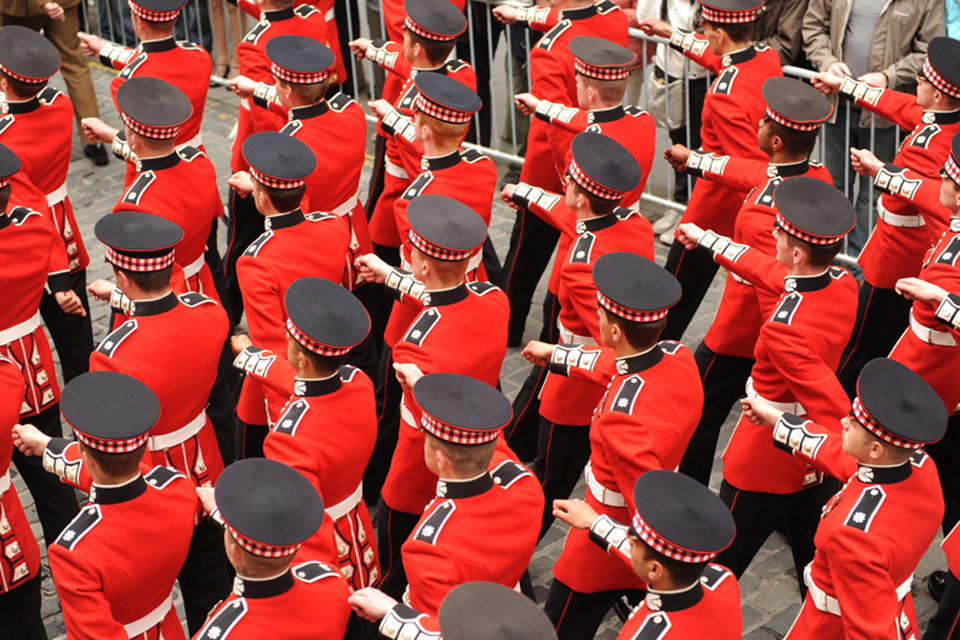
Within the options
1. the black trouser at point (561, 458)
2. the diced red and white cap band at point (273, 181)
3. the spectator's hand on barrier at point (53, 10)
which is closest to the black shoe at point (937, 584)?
the black trouser at point (561, 458)

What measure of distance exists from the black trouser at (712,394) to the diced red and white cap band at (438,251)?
1.61 m

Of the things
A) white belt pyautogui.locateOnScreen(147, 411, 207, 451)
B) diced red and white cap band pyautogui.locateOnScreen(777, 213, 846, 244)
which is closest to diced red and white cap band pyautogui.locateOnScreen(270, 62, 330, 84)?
white belt pyautogui.locateOnScreen(147, 411, 207, 451)

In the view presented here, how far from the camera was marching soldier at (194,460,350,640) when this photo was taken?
4.20 meters

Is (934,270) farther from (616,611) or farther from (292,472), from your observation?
(292,472)

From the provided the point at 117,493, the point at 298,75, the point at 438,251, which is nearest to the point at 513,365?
the point at 298,75

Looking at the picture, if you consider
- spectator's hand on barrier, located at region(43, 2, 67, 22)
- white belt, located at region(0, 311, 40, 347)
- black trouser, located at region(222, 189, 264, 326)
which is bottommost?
black trouser, located at region(222, 189, 264, 326)

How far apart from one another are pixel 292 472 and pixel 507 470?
84 cm

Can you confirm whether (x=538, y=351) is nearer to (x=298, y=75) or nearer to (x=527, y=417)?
(x=527, y=417)

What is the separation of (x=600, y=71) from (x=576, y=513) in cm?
289

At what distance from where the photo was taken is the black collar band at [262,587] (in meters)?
4.25

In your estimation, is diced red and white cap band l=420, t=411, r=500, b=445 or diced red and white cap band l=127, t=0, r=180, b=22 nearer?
diced red and white cap band l=420, t=411, r=500, b=445

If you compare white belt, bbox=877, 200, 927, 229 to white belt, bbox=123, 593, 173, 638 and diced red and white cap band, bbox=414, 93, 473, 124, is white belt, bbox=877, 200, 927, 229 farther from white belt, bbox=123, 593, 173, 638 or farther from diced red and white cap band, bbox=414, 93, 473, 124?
white belt, bbox=123, 593, 173, 638

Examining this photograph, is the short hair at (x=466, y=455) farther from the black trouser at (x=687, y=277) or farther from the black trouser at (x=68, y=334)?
the black trouser at (x=68, y=334)

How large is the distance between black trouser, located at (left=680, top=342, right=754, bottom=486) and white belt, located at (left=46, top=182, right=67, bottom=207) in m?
3.64
